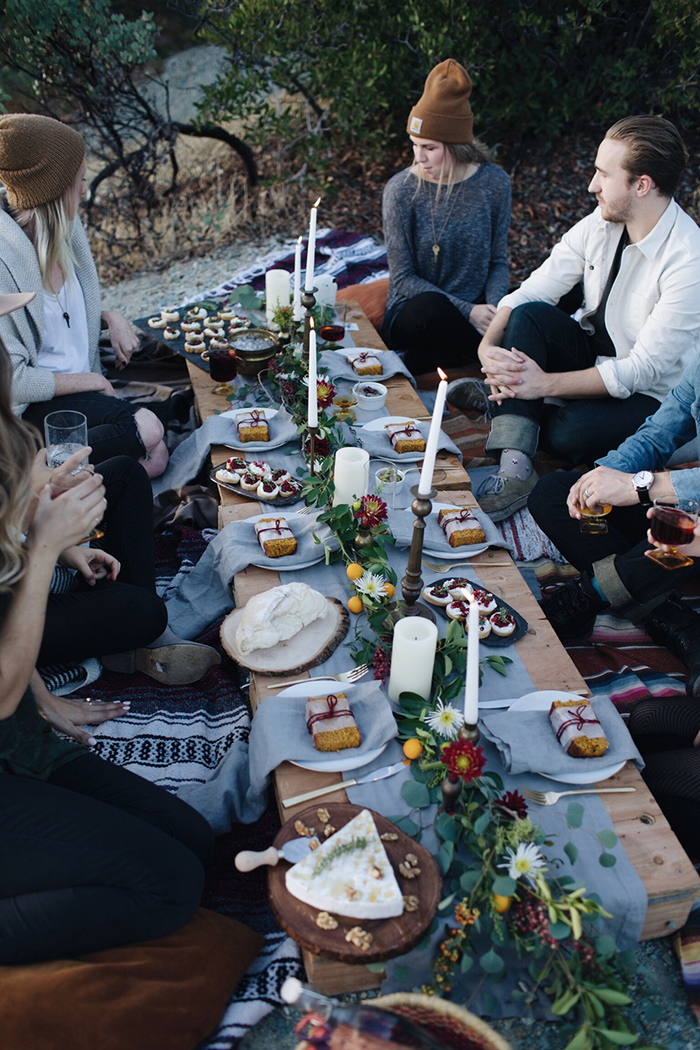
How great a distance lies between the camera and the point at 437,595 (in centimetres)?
223

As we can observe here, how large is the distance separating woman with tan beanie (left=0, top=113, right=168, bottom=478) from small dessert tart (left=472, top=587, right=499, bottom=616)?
64.8 inches

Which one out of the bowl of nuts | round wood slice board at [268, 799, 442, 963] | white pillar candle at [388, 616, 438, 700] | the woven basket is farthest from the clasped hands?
the woven basket

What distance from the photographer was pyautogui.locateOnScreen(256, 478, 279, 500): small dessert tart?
265 centimetres

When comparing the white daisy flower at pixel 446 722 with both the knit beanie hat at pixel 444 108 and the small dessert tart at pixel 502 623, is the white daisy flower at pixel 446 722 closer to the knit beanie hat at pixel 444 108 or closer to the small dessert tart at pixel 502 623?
the small dessert tart at pixel 502 623

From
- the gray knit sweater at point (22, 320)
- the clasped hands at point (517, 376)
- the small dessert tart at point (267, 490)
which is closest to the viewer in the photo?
the small dessert tart at point (267, 490)

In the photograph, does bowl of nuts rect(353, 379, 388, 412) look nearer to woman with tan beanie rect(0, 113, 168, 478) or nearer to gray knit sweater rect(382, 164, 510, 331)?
woman with tan beanie rect(0, 113, 168, 478)

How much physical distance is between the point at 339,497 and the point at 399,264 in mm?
2232

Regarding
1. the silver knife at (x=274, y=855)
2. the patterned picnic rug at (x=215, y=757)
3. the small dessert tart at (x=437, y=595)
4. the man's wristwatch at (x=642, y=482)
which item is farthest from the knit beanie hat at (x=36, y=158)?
the silver knife at (x=274, y=855)

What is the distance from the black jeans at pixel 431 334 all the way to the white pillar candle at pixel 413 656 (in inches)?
96.8

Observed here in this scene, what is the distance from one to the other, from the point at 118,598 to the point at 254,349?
1.31 m

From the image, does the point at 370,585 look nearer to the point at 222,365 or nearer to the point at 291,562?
the point at 291,562

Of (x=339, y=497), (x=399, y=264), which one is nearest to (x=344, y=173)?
(x=399, y=264)

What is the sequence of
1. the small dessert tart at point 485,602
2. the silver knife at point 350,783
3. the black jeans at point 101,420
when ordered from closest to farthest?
1. the silver knife at point 350,783
2. the small dessert tart at point 485,602
3. the black jeans at point 101,420

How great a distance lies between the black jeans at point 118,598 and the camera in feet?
7.98
